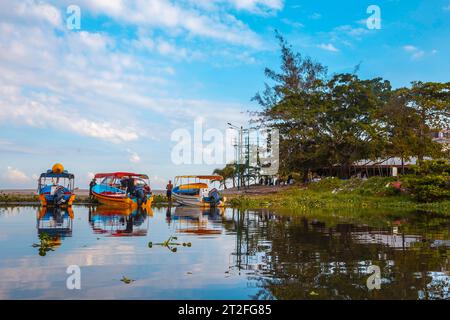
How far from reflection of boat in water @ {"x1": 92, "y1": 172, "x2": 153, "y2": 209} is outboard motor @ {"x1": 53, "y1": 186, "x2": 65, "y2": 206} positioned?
2.64 metres

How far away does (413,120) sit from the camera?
132ft

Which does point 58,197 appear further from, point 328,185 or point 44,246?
point 328,185

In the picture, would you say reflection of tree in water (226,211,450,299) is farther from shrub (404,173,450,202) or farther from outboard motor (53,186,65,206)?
outboard motor (53,186,65,206)

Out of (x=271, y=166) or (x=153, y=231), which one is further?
(x=271, y=166)

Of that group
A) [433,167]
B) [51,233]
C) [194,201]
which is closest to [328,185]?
[433,167]

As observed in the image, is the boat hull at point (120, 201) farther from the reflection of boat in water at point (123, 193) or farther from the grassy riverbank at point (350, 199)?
the grassy riverbank at point (350, 199)

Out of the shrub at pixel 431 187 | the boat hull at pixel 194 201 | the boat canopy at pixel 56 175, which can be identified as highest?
the boat canopy at pixel 56 175

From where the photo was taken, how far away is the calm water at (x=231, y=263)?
24.0 feet

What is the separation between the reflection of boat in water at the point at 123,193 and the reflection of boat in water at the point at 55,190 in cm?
207

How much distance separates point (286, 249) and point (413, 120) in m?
33.1

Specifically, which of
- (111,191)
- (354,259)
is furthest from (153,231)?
(111,191)

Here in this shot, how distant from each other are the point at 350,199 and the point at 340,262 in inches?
928

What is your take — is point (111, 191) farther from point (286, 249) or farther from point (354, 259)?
point (354, 259)

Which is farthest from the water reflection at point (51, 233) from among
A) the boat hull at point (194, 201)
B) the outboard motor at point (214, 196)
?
the outboard motor at point (214, 196)
